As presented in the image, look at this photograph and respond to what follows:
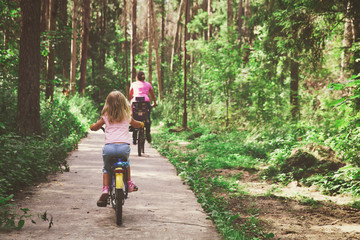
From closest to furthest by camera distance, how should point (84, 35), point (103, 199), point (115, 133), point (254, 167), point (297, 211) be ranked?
1. point (103, 199)
2. point (115, 133)
3. point (297, 211)
4. point (254, 167)
5. point (84, 35)

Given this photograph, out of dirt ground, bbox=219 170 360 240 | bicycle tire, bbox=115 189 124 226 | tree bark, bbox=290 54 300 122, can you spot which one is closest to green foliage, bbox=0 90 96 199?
bicycle tire, bbox=115 189 124 226

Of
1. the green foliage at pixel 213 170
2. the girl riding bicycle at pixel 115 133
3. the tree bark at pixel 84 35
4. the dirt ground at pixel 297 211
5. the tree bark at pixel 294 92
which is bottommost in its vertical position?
the dirt ground at pixel 297 211

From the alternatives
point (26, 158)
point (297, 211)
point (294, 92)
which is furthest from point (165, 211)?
point (294, 92)

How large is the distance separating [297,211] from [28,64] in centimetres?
744

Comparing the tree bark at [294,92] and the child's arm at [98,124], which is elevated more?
the tree bark at [294,92]

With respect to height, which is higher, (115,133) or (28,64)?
(28,64)

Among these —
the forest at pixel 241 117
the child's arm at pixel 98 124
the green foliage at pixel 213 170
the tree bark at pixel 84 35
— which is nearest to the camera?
the green foliage at pixel 213 170

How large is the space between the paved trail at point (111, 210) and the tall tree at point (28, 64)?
198 centimetres

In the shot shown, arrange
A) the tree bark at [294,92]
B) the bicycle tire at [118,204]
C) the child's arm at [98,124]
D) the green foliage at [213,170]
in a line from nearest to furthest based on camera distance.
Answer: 1. the bicycle tire at [118,204]
2. the green foliage at [213,170]
3. the child's arm at [98,124]
4. the tree bark at [294,92]

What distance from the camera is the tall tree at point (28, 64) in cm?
929

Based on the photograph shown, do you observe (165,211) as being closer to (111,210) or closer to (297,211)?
(111,210)

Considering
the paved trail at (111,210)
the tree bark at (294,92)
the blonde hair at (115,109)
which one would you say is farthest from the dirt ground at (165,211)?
the tree bark at (294,92)

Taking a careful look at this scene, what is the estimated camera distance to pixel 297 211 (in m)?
6.28

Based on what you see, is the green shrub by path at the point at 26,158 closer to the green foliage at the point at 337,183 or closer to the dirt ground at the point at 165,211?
the dirt ground at the point at 165,211
